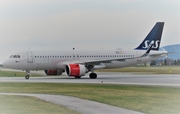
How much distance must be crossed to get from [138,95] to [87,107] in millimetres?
6611

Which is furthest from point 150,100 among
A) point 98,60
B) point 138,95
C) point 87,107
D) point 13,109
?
point 98,60

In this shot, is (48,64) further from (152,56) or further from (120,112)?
(120,112)

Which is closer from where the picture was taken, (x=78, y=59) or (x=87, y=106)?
(x=87, y=106)

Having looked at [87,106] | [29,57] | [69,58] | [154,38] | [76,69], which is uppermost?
[154,38]

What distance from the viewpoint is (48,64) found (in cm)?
4912

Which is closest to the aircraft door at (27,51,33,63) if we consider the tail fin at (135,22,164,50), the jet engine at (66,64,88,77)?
the jet engine at (66,64,88,77)

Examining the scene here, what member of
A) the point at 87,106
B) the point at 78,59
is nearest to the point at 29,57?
the point at 78,59

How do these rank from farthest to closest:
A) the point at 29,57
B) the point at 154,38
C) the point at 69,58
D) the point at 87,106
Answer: the point at 154,38 < the point at 69,58 < the point at 29,57 < the point at 87,106

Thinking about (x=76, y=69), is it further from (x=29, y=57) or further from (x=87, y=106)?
(x=87, y=106)

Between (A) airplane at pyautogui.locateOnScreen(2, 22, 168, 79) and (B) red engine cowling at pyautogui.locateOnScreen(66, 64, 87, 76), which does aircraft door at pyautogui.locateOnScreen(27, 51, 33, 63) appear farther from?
(B) red engine cowling at pyautogui.locateOnScreen(66, 64, 87, 76)

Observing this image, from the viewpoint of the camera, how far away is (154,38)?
5672cm

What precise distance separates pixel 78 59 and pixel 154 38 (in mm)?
11737

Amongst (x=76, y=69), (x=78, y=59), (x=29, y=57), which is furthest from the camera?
(x=78, y=59)

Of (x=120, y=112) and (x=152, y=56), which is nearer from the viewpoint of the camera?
(x=120, y=112)
